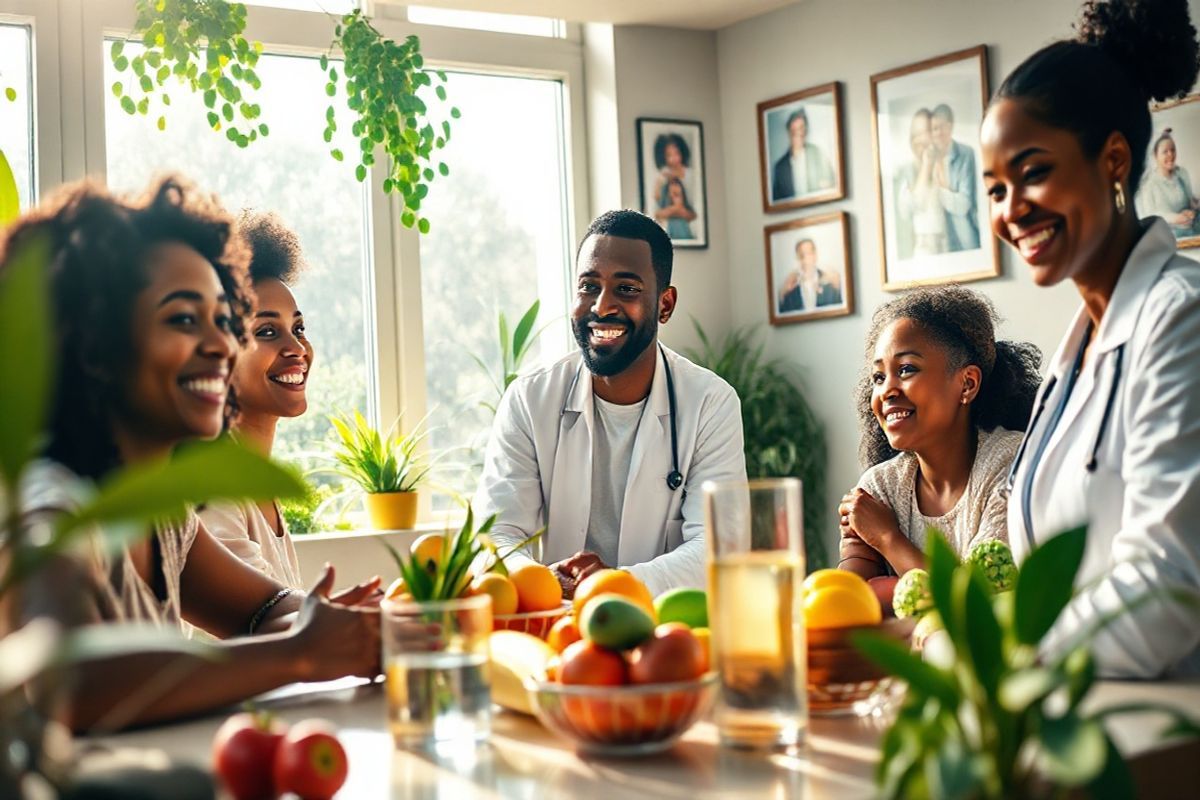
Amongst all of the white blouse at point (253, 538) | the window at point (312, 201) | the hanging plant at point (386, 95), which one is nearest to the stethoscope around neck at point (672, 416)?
the white blouse at point (253, 538)

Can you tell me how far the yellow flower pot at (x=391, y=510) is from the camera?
15.7ft

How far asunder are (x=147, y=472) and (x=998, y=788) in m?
0.62

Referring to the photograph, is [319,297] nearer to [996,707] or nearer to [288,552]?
[288,552]

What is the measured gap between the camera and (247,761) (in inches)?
44.4

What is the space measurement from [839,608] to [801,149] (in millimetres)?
4354

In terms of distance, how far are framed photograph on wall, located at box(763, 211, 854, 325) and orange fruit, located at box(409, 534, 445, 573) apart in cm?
391

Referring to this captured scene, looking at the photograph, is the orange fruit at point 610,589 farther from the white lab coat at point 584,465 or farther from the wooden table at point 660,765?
the white lab coat at point 584,465

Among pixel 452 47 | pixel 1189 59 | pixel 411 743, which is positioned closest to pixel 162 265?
pixel 411 743

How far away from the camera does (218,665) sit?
62.9 inches

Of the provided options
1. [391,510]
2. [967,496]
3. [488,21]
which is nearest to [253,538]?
[967,496]

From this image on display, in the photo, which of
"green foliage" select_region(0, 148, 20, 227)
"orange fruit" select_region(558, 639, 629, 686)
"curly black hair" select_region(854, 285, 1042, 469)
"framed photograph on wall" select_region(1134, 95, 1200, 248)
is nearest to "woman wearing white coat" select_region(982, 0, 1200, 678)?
"orange fruit" select_region(558, 639, 629, 686)

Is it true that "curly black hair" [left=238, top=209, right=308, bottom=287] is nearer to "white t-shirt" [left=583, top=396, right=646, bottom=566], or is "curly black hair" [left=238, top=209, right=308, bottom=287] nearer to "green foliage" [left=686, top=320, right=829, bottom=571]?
"white t-shirt" [left=583, top=396, right=646, bottom=566]

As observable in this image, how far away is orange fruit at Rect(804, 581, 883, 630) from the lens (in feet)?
4.75

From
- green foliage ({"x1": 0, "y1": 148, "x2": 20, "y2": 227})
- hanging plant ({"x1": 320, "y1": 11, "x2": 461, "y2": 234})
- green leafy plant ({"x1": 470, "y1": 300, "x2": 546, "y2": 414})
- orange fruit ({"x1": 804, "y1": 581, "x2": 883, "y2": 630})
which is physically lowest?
orange fruit ({"x1": 804, "y1": 581, "x2": 883, "y2": 630})
